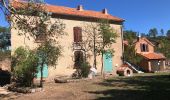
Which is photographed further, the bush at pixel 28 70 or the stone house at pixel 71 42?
the stone house at pixel 71 42

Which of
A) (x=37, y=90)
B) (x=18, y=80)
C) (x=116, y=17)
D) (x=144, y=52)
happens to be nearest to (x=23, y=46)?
(x=18, y=80)

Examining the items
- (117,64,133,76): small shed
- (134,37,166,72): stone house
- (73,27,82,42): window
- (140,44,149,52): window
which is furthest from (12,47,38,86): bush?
(140,44,149,52): window

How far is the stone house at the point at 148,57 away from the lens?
147 feet

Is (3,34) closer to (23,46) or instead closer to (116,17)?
(116,17)

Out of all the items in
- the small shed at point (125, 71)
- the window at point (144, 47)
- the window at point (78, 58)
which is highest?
the window at point (144, 47)

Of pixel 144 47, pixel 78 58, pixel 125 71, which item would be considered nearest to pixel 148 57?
pixel 144 47

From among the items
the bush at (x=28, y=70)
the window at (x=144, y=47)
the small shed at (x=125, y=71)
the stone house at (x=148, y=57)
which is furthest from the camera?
the window at (x=144, y=47)

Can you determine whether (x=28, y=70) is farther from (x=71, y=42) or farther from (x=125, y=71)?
(x=125, y=71)

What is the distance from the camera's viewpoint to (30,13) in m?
16.7

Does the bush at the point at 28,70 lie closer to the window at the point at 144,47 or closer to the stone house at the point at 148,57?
the stone house at the point at 148,57

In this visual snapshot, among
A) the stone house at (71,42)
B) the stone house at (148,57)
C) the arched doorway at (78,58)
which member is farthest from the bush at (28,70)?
the stone house at (148,57)

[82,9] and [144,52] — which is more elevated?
[82,9]

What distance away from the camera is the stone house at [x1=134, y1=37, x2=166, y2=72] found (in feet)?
147

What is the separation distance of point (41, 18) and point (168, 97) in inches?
311
